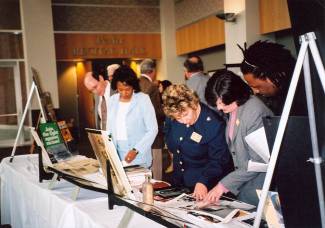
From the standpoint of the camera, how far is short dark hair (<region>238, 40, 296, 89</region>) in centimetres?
181

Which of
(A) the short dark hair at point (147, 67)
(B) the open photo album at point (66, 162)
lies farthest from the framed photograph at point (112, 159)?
(A) the short dark hair at point (147, 67)

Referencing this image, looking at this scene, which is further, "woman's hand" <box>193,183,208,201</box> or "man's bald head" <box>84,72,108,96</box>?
"man's bald head" <box>84,72,108,96</box>

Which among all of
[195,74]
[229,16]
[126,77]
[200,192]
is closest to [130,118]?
[126,77]

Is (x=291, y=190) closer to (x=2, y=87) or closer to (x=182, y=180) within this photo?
(x=182, y=180)

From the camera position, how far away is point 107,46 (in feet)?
28.7

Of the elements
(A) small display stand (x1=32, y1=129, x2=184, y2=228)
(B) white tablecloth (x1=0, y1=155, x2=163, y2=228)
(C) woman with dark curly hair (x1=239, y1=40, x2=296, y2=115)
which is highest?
(C) woman with dark curly hair (x1=239, y1=40, x2=296, y2=115)

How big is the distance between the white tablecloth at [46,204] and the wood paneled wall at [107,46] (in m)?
5.47

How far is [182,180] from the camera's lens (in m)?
2.19

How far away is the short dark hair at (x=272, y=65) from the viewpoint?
181 cm

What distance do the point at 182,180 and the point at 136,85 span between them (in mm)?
869

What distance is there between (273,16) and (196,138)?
Result: 4.56 metres

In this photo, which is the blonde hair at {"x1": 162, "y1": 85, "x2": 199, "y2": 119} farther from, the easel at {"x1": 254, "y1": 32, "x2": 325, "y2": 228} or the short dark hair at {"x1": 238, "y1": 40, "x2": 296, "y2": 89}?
the easel at {"x1": 254, "y1": 32, "x2": 325, "y2": 228}

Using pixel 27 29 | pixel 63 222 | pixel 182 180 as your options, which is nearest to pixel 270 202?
pixel 182 180

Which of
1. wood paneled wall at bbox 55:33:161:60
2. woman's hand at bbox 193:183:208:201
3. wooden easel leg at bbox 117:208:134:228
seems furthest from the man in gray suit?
wood paneled wall at bbox 55:33:161:60
